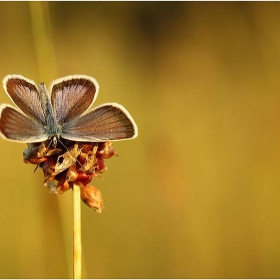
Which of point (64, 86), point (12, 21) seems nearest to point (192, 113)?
point (12, 21)

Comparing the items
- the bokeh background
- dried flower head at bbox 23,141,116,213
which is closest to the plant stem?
dried flower head at bbox 23,141,116,213

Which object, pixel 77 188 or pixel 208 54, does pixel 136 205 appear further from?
pixel 77 188

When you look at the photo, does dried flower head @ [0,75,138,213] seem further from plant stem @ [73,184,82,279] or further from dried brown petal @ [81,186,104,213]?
plant stem @ [73,184,82,279]

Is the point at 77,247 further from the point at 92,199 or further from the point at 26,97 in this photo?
the point at 26,97

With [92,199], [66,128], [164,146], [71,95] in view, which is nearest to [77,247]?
[92,199]

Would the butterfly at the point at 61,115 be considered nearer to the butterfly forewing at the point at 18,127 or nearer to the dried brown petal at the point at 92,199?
the butterfly forewing at the point at 18,127
